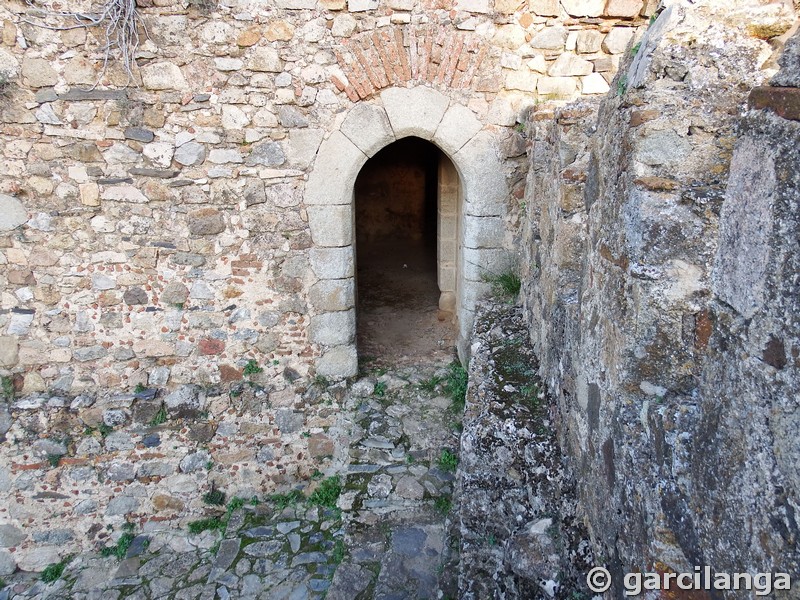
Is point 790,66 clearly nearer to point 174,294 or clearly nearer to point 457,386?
point 457,386

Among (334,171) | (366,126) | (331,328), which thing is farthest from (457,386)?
(366,126)

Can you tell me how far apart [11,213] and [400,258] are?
4759 mm

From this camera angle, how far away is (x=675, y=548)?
1236 millimetres

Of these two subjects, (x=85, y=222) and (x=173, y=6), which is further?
(x=85, y=222)

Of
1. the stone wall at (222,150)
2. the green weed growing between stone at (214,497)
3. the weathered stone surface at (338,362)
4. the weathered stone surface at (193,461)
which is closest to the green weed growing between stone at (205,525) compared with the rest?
the green weed growing between stone at (214,497)

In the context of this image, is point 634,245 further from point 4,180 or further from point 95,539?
Answer: point 95,539

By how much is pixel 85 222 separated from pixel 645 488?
3822mm

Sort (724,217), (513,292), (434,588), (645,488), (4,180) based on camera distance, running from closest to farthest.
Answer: (724,217) → (645,488) → (434,588) → (4,180) → (513,292)

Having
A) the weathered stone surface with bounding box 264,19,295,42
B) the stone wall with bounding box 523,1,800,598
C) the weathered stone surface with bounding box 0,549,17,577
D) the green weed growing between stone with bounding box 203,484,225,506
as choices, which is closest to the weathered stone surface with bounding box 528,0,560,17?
the weathered stone surface with bounding box 264,19,295,42

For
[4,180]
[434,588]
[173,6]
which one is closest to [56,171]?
[4,180]

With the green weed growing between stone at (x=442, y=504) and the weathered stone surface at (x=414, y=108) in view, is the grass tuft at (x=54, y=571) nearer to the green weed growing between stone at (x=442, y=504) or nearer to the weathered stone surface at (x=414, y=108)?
the green weed growing between stone at (x=442, y=504)

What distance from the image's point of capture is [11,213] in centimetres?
367

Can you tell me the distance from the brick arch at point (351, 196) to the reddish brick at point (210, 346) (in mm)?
675

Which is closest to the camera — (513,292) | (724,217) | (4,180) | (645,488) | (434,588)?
(724,217)
